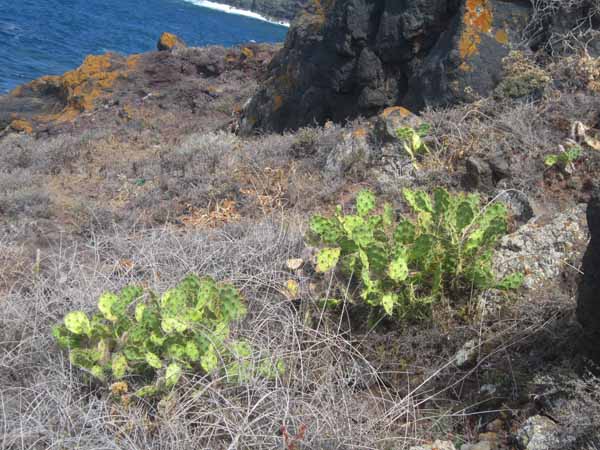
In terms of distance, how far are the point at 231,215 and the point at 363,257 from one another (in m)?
2.59

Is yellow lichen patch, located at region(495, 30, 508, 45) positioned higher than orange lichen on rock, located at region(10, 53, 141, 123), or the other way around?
yellow lichen patch, located at region(495, 30, 508, 45)

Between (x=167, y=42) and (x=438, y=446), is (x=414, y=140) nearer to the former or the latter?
(x=438, y=446)

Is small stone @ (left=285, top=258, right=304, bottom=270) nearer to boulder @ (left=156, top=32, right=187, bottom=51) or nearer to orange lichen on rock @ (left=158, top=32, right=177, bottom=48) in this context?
boulder @ (left=156, top=32, right=187, bottom=51)

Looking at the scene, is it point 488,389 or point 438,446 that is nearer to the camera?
point 438,446

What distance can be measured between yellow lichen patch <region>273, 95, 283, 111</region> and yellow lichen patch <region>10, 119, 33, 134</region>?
19.9 ft

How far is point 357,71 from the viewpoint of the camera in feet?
23.9

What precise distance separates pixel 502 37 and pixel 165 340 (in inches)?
202

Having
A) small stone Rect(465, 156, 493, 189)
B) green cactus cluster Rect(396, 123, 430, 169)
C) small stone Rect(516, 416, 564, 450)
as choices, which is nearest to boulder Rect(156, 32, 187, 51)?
green cactus cluster Rect(396, 123, 430, 169)

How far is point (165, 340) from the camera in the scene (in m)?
2.49

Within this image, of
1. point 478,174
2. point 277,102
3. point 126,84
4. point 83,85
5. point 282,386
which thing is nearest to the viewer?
point 282,386

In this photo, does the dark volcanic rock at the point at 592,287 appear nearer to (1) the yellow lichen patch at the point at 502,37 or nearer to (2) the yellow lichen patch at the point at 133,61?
(1) the yellow lichen patch at the point at 502,37

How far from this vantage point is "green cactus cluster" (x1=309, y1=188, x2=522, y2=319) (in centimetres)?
284

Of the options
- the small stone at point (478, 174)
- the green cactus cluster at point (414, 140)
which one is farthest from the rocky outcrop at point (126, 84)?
the small stone at point (478, 174)

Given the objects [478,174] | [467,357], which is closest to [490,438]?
[467,357]
